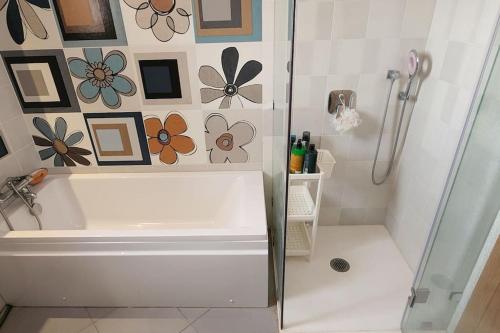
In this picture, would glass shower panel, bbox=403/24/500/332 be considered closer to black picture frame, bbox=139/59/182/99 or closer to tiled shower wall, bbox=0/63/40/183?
black picture frame, bbox=139/59/182/99

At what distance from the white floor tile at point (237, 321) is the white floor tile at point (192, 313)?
0.02m

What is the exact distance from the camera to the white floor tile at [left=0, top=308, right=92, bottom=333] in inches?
57.9

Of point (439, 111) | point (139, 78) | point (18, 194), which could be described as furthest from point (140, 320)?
point (439, 111)

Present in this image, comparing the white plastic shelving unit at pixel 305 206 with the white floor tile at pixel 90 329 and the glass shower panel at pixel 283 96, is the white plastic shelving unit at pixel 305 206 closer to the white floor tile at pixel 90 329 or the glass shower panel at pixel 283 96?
the glass shower panel at pixel 283 96

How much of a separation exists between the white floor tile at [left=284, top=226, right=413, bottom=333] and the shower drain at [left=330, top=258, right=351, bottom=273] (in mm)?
25

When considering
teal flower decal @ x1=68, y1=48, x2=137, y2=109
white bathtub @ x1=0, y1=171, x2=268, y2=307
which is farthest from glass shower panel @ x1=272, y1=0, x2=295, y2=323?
teal flower decal @ x1=68, y1=48, x2=137, y2=109

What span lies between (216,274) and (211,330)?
0.30 m

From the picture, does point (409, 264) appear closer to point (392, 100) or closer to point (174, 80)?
point (392, 100)

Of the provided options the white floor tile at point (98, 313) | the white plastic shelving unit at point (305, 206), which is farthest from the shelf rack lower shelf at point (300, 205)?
the white floor tile at point (98, 313)

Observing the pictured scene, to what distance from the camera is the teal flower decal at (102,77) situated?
1.60m

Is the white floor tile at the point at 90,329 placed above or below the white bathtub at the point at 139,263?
below

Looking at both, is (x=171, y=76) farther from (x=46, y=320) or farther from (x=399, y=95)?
(x=46, y=320)

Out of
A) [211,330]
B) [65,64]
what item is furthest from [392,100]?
[65,64]

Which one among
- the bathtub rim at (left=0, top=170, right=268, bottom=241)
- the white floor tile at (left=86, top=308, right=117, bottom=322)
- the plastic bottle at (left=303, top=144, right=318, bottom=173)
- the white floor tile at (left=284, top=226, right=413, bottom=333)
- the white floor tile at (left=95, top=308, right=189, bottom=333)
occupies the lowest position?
the white floor tile at (left=95, top=308, right=189, bottom=333)
